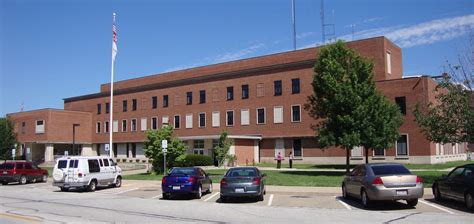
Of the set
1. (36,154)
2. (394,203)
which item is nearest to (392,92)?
(394,203)

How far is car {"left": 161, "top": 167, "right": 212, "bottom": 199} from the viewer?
20547 mm

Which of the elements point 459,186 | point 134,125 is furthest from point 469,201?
point 134,125

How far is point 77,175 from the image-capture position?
84.7 ft

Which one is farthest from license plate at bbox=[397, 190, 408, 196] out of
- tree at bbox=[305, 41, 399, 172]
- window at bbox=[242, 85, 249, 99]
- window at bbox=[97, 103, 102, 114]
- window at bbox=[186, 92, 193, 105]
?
window at bbox=[97, 103, 102, 114]

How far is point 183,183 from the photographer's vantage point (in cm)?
2056

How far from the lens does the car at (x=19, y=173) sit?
33500 mm

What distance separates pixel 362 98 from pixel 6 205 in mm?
23783

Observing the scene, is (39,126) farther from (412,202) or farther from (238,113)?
(412,202)

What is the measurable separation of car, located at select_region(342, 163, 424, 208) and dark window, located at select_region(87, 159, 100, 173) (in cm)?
1613

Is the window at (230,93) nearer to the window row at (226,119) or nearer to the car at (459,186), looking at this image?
the window row at (226,119)

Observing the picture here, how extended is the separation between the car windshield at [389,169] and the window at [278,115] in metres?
40.3

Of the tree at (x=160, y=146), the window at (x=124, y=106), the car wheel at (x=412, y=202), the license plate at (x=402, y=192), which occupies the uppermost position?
the window at (x=124, y=106)

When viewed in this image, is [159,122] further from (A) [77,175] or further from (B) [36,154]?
(A) [77,175]

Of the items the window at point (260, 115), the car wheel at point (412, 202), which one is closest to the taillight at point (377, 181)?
the car wheel at point (412, 202)
